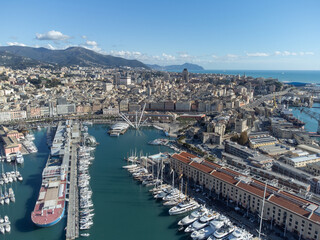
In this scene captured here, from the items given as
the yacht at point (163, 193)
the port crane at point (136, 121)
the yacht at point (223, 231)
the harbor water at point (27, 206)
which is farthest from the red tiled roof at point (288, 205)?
the port crane at point (136, 121)

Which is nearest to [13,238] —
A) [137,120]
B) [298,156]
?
[298,156]

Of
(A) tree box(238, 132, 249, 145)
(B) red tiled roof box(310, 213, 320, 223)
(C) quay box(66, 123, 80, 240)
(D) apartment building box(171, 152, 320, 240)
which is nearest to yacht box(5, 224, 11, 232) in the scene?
(C) quay box(66, 123, 80, 240)

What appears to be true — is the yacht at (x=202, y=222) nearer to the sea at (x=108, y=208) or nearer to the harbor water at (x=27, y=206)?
the sea at (x=108, y=208)

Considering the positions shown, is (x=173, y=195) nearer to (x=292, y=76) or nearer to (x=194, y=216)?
(x=194, y=216)

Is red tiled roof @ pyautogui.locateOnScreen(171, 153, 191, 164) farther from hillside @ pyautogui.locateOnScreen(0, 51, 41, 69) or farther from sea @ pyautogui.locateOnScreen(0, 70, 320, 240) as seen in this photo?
hillside @ pyautogui.locateOnScreen(0, 51, 41, 69)

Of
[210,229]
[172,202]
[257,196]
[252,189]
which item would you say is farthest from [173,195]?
[257,196]
